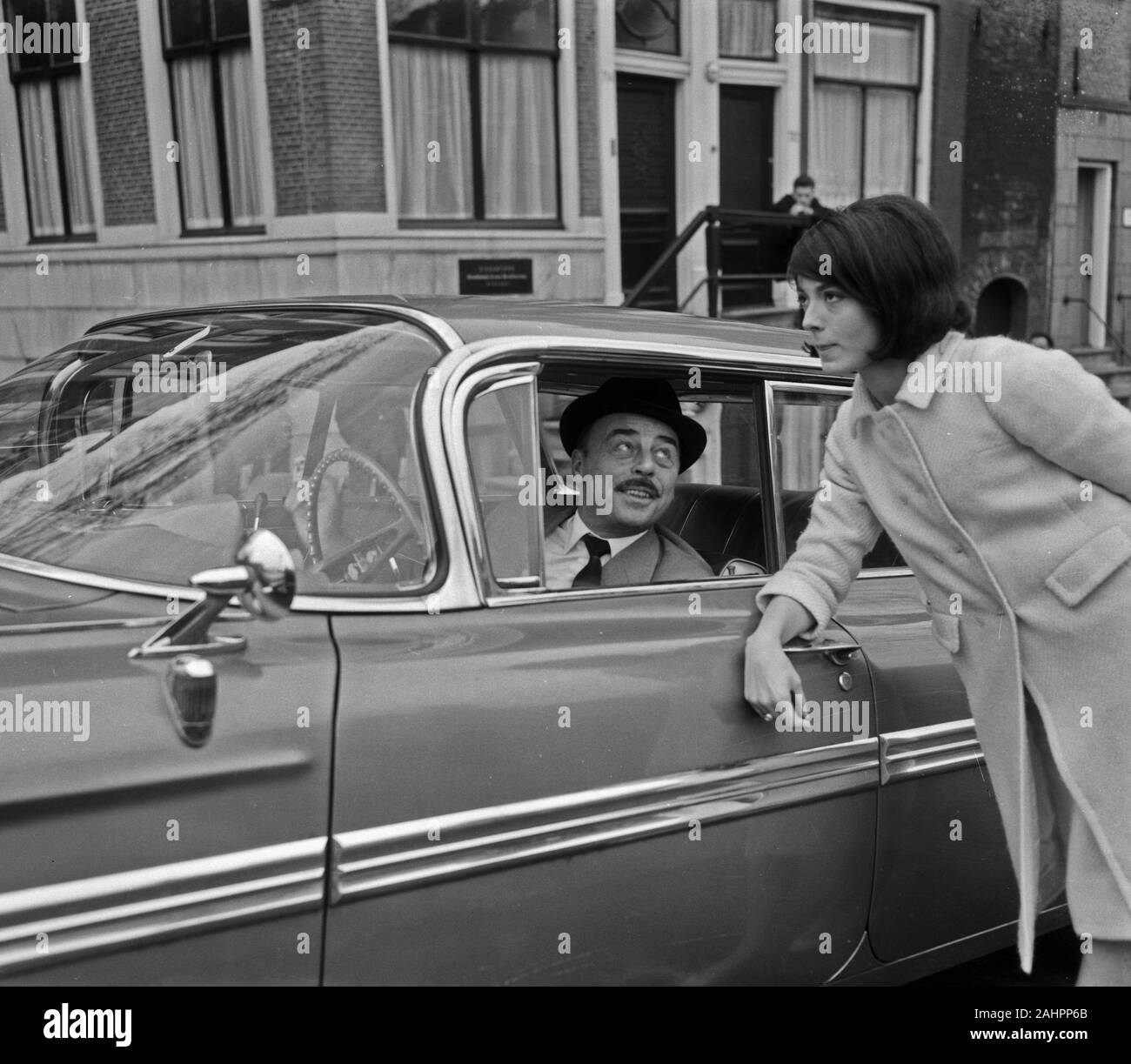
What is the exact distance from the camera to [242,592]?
199cm

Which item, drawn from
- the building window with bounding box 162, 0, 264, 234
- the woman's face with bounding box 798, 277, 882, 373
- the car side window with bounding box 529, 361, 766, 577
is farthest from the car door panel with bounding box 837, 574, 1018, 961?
the building window with bounding box 162, 0, 264, 234

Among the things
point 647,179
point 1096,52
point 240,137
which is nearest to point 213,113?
point 240,137

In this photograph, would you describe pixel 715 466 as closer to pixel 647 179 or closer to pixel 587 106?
pixel 587 106

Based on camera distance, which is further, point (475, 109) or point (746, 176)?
point (746, 176)

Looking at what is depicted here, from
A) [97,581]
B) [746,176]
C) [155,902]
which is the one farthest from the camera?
[746,176]

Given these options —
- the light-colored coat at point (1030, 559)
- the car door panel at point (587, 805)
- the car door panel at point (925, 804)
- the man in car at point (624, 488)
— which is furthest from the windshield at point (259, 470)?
the car door panel at point (925, 804)

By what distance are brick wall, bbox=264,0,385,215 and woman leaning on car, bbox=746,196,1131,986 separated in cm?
1041

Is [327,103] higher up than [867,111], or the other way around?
[867,111]

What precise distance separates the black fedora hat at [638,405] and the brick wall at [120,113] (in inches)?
458

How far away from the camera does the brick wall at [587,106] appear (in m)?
13.6

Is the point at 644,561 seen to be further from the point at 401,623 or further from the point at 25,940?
the point at 25,940

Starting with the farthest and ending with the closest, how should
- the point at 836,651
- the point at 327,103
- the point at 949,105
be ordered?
the point at 949,105, the point at 327,103, the point at 836,651

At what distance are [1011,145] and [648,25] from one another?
6.89 metres
